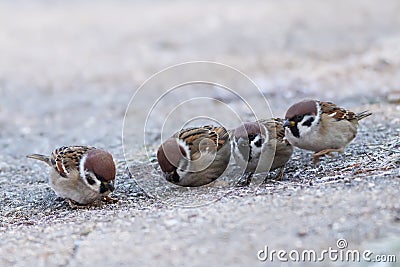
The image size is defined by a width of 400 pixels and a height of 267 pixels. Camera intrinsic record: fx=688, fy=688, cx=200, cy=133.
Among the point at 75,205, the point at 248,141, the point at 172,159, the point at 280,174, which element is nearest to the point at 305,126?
the point at 280,174

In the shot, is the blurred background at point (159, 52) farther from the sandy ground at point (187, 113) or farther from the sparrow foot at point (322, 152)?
the sparrow foot at point (322, 152)

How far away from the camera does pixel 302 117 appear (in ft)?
16.6

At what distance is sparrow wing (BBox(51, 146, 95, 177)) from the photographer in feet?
15.7

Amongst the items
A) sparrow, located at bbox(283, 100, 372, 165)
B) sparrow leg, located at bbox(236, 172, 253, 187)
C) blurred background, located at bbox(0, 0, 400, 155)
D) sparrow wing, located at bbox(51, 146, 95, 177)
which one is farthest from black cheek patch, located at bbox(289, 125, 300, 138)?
blurred background, located at bbox(0, 0, 400, 155)

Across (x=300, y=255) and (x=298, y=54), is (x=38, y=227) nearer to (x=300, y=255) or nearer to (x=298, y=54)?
(x=300, y=255)

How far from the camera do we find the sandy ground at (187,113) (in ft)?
11.2

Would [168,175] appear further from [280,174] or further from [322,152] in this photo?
[322,152]

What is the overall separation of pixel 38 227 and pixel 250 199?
1.28 metres

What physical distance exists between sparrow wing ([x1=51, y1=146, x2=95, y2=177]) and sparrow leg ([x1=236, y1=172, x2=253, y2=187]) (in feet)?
3.60

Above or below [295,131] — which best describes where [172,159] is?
below

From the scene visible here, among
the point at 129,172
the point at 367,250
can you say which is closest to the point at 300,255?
the point at 367,250

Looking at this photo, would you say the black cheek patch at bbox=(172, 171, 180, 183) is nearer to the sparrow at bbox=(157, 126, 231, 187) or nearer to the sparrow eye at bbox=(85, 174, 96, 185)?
the sparrow at bbox=(157, 126, 231, 187)

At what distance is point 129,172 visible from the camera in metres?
5.55

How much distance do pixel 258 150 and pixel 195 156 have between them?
17.6 inches
